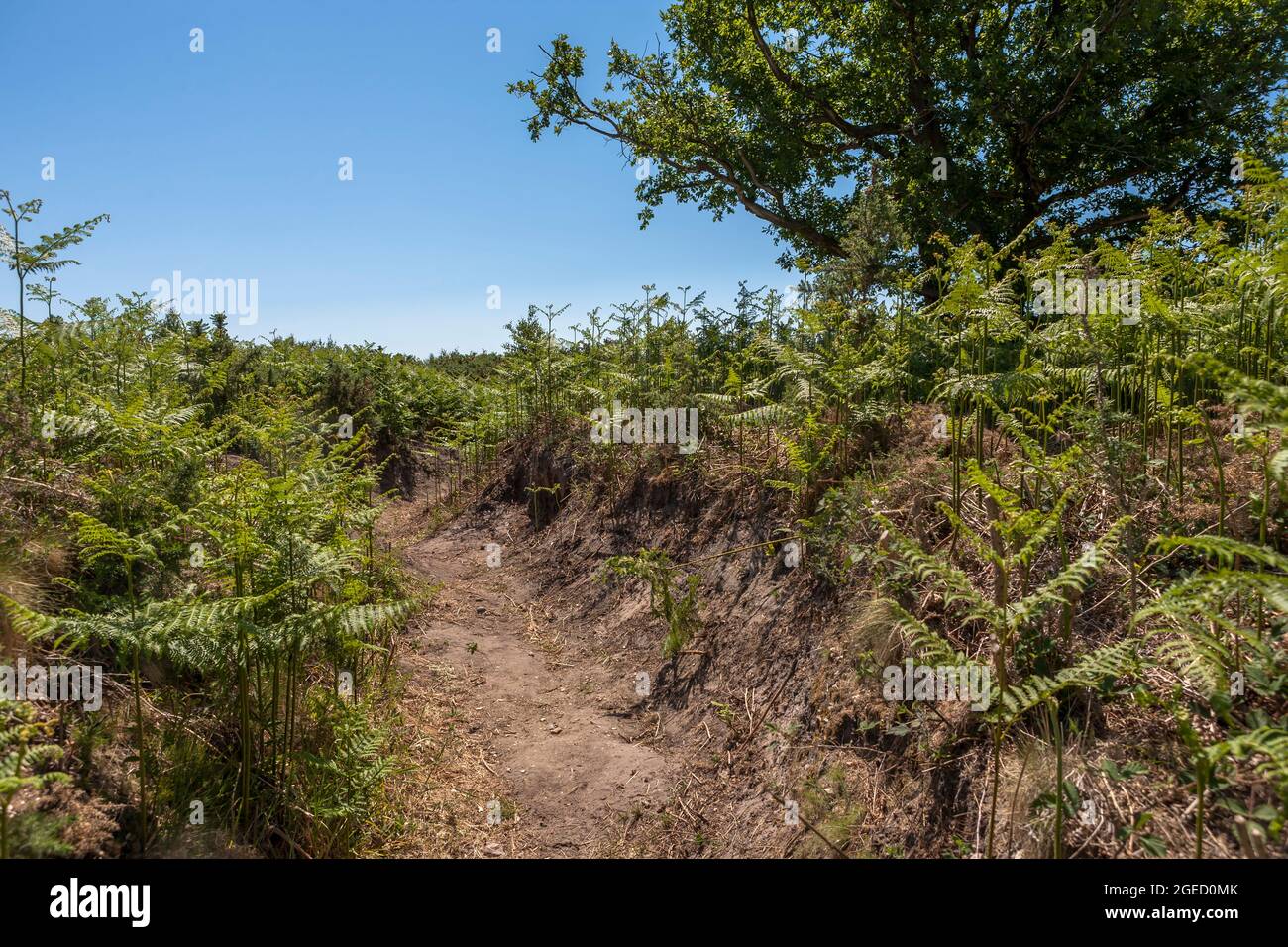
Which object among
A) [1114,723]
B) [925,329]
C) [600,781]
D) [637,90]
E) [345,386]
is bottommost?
[600,781]

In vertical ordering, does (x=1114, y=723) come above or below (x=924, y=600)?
below

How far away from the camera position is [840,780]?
3559 mm

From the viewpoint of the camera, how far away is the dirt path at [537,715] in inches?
164

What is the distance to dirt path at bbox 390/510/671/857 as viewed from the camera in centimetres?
418

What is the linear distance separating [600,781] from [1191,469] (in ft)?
13.4

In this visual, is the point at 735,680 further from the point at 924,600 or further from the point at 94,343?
the point at 94,343

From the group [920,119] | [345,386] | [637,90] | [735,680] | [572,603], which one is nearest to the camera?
[735,680]

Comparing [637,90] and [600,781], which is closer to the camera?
[600,781]

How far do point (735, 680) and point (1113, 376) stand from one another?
3.15m

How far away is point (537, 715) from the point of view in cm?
546

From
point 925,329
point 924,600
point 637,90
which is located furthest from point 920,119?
point 924,600
